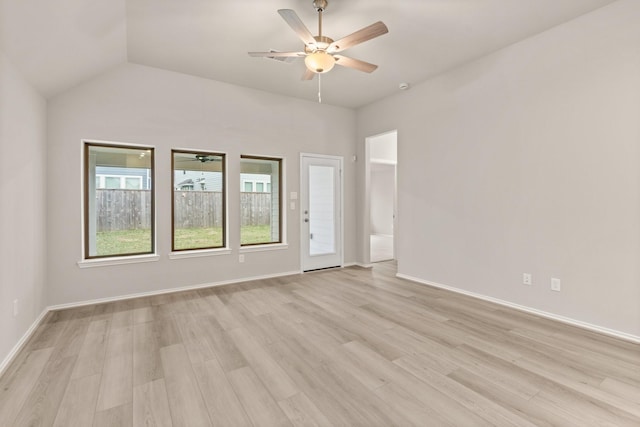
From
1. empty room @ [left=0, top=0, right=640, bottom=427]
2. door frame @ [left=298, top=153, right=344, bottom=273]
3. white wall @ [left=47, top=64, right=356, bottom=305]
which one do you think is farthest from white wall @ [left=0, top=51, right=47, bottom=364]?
door frame @ [left=298, top=153, right=344, bottom=273]

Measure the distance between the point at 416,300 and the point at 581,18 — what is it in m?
3.45

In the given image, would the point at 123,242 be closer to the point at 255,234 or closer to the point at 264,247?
the point at 255,234

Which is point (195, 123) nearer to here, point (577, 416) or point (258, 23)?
point (258, 23)

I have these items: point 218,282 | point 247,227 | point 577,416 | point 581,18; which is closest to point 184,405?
point 577,416

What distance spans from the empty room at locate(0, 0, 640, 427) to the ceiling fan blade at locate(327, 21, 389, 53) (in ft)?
0.08

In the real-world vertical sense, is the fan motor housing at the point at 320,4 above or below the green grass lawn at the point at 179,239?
above

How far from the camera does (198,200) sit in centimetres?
456

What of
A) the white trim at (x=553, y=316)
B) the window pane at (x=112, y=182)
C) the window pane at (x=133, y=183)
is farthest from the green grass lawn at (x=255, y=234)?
the white trim at (x=553, y=316)

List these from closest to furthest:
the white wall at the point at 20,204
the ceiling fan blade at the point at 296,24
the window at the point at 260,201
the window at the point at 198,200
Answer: the ceiling fan blade at the point at 296,24 → the white wall at the point at 20,204 → the window at the point at 198,200 → the window at the point at 260,201

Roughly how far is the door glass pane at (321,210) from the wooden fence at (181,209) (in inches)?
32.5

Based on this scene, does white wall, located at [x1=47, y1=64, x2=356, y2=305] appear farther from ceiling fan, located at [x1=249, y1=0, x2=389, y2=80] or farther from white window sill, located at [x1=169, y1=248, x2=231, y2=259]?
ceiling fan, located at [x1=249, y1=0, x2=389, y2=80]

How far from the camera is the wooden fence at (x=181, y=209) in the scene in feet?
13.1

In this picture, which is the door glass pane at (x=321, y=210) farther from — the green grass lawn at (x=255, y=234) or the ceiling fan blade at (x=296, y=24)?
the ceiling fan blade at (x=296, y=24)

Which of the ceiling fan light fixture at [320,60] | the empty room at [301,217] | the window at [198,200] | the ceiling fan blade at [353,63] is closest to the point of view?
the empty room at [301,217]
